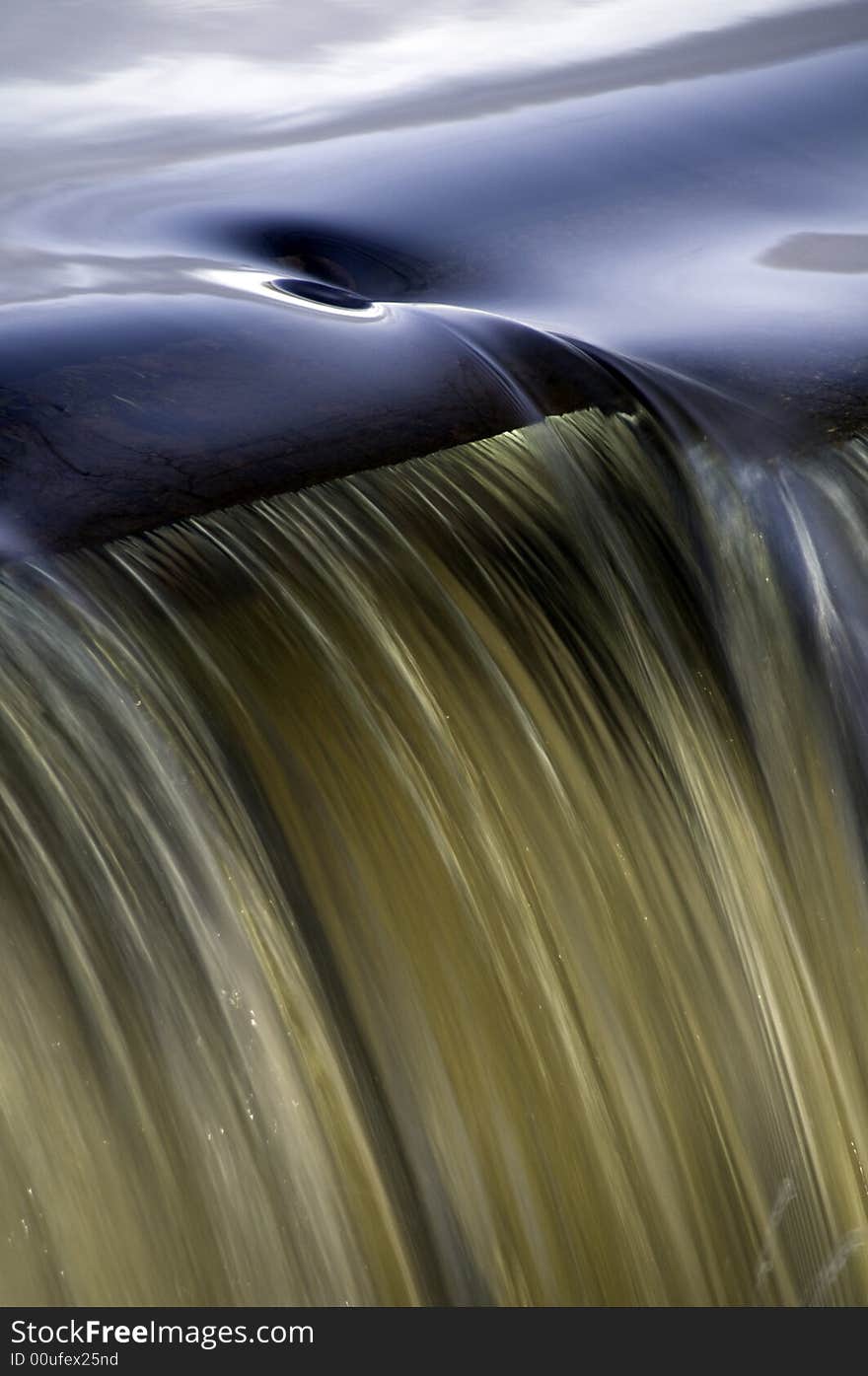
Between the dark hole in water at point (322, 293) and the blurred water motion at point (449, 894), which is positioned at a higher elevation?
the dark hole in water at point (322, 293)

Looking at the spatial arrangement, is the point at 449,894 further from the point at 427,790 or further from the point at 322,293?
the point at 322,293

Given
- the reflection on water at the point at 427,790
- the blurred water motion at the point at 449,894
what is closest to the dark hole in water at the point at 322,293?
the reflection on water at the point at 427,790

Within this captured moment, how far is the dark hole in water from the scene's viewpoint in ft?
5.41

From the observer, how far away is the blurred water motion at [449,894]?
3.49ft

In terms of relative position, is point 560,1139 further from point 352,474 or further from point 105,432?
point 105,432

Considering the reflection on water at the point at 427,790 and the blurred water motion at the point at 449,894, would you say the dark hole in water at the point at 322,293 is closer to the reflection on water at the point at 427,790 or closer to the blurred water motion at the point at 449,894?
the reflection on water at the point at 427,790

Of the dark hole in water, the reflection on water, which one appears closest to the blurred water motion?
the reflection on water

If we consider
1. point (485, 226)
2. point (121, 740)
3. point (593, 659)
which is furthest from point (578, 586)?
point (485, 226)

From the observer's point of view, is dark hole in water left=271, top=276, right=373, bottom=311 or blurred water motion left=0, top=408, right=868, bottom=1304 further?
dark hole in water left=271, top=276, right=373, bottom=311

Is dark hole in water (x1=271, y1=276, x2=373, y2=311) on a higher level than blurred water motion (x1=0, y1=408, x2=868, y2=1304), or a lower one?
higher

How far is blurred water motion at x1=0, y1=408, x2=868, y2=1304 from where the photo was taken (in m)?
1.06

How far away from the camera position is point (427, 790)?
1215 millimetres

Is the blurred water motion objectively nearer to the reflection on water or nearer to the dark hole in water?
the reflection on water
